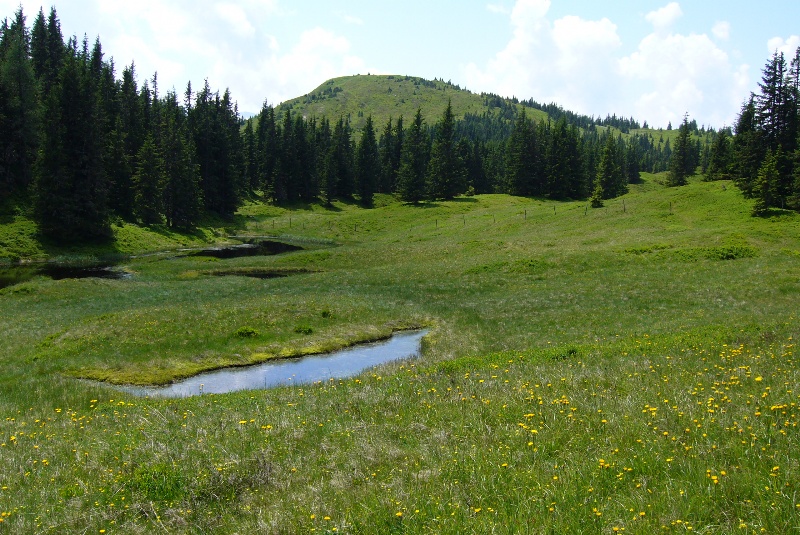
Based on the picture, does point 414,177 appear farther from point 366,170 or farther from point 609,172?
point 609,172

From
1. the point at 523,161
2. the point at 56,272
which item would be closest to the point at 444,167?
the point at 523,161

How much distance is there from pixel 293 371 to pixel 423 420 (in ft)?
45.7

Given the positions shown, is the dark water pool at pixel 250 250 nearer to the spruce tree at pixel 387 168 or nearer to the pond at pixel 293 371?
the pond at pixel 293 371

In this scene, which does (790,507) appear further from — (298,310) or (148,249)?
(148,249)

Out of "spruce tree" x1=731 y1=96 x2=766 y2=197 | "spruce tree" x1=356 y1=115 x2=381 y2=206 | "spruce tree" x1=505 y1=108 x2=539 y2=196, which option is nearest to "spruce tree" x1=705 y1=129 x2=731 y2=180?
"spruce tree" x1=731 y1=96 x2=766 y2=197

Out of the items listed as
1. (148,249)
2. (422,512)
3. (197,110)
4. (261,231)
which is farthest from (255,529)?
(197,110)

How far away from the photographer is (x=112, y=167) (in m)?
81.4

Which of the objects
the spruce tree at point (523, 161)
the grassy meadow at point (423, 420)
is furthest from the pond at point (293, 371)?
the spruce tree at point (523, 161)

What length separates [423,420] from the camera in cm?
997

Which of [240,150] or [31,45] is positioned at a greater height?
[31,45]

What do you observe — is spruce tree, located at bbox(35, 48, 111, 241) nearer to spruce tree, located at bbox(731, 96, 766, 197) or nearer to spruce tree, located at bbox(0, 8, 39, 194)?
spruce tree, located at bbox(0, 8, 39, 194)

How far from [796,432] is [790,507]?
269 centimetres

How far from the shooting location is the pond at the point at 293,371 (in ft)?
65.8

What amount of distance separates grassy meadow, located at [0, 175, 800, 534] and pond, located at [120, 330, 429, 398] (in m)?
0.97
